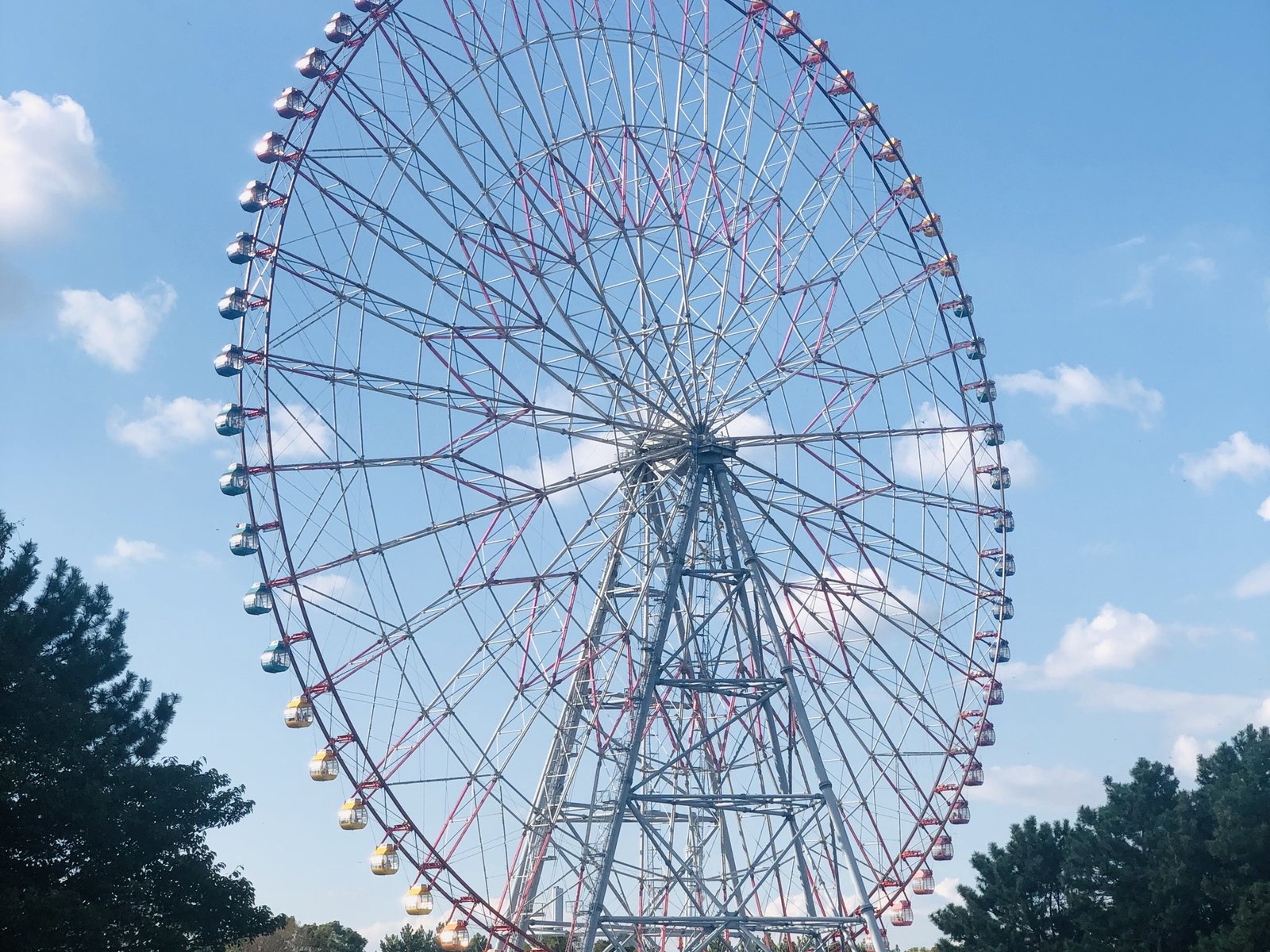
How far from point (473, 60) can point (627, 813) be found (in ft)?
51.9

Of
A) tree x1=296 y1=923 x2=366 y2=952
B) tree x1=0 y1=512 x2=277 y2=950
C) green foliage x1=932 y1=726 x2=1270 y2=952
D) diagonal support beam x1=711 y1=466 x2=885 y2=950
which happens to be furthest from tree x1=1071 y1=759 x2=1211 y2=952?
tree x1=296 y1=923 x2=366 y2=952

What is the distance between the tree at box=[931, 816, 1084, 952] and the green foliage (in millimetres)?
39

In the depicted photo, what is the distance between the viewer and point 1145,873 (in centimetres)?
4634

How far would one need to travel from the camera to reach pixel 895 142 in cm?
3850

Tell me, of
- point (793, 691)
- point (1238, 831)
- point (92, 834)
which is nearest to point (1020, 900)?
point (1238, 831)

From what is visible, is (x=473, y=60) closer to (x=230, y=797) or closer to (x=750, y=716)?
(x=750, y=716)

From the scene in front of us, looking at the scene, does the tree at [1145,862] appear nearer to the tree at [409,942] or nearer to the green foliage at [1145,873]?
the green foliage at [1145,873]

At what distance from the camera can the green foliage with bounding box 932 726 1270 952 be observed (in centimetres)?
4278

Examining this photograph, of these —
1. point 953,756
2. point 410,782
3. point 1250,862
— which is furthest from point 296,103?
point 1250,862

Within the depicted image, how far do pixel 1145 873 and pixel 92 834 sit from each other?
31681 millimetres

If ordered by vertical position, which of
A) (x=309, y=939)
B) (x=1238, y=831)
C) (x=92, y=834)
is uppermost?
(x=309, y=939)

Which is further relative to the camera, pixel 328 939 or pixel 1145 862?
pixel 328 939

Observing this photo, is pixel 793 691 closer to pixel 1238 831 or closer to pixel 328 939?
pixel 1238 831

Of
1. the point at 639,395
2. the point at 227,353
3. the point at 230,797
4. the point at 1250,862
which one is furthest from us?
the point at 1250,862
